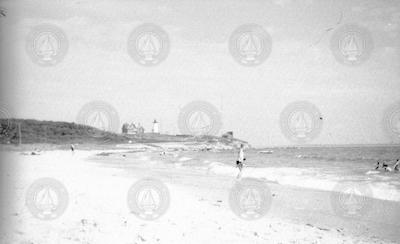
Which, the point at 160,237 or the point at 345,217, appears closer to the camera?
the point at 160,237

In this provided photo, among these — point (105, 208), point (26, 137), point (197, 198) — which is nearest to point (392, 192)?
point (197, 198)

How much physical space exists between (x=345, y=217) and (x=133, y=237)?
6564 millimetres

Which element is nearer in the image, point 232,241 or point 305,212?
point 232,241

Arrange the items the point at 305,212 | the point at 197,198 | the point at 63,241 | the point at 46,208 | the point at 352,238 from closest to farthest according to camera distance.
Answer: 1. the point at 63,241
2. the point at 352,238
3. the point at 46,208
4. the point at 305,212
5. the point at 197,198

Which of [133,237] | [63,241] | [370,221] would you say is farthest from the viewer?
[370,221]

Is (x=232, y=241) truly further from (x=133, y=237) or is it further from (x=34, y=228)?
(x=34, y=228)

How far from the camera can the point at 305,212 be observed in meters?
12.3

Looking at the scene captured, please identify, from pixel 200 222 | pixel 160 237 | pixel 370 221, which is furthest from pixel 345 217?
pixel 160 237

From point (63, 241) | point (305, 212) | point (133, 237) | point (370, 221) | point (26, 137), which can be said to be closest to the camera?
point (63, 241)

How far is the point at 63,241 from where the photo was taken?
24.4 ft

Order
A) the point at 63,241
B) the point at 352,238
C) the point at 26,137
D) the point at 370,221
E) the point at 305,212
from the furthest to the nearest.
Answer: the point at 26,137 < the point at 305,212 < the point at 370,221 < the point at 352,238 < the point at 63,241

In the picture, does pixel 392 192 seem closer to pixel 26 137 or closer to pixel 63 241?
pixel 63 241

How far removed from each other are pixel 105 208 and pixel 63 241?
3106 millimetres

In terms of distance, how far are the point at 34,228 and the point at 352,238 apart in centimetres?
687
